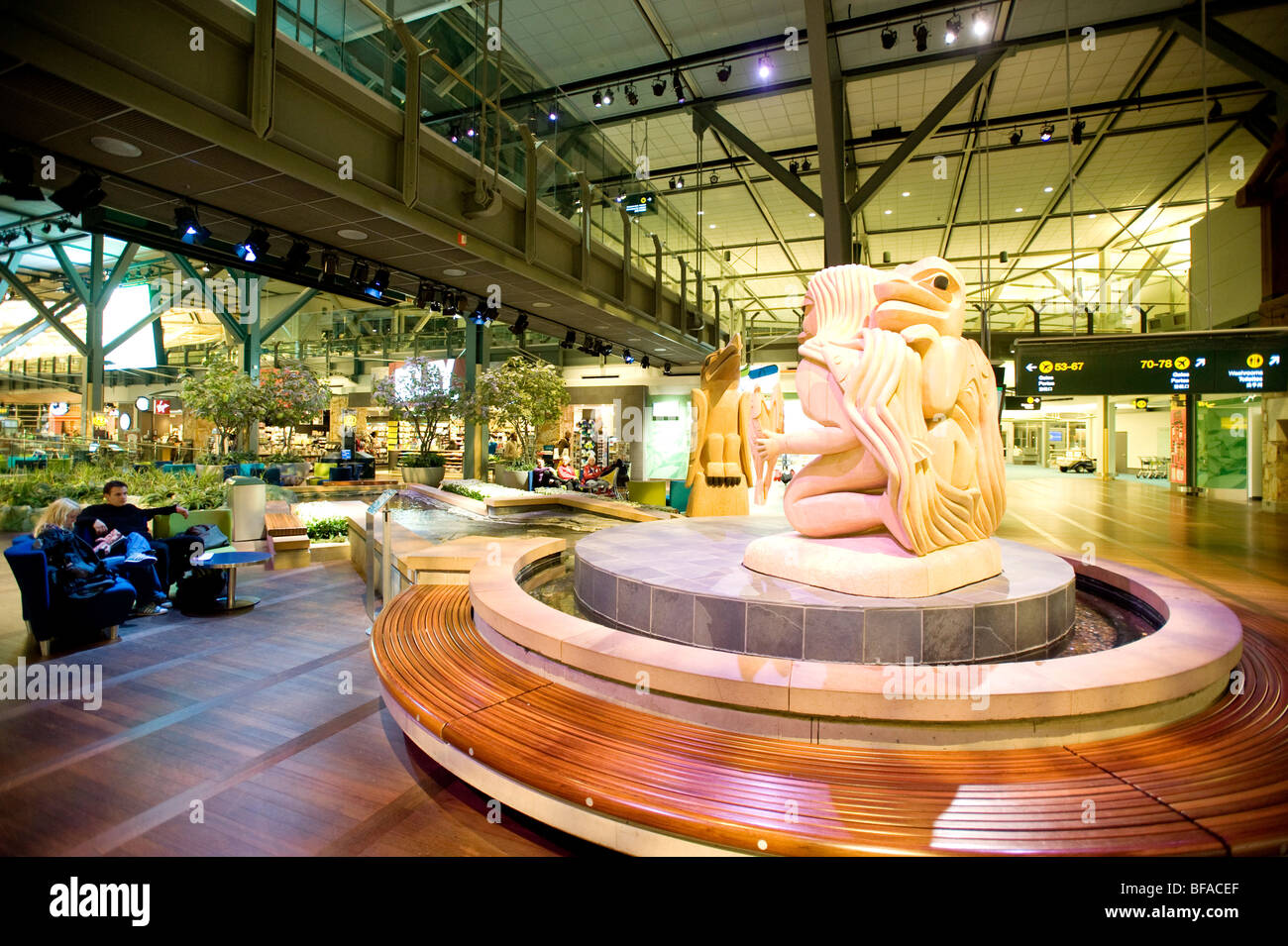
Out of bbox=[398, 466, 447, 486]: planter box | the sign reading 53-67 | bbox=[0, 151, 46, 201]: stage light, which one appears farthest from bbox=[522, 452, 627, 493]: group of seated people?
bbox=[0, 151, 46, 201]: stage light

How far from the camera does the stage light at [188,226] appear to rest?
6379 mm

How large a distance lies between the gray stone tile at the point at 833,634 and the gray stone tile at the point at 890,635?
1.5 inches

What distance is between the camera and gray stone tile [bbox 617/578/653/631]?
3488mm

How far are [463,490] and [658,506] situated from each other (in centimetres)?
365

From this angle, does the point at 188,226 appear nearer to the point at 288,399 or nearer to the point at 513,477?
the point at 513,477

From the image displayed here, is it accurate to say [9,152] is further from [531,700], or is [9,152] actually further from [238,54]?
[531,700]

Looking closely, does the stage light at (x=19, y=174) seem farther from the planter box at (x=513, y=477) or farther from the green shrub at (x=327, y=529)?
the planter box at (x=513, y=477)

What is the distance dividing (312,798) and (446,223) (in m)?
6.93

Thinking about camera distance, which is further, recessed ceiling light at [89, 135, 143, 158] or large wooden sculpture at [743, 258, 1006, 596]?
recessed ceiling light at [89, 135, 143, 158]

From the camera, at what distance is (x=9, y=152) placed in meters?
5.03

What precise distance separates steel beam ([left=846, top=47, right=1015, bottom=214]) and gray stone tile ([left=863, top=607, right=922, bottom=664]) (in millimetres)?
6794

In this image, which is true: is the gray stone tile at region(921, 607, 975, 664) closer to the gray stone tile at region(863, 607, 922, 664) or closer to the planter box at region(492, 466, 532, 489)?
the gray stone tile at region(863, 607, 922, 664)
